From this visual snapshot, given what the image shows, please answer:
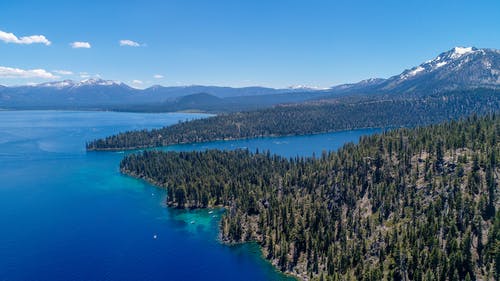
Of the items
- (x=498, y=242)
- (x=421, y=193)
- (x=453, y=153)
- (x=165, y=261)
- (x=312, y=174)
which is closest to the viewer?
(x=498, y=242)

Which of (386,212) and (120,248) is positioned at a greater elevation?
(386,212)

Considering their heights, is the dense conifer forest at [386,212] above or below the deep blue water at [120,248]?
above

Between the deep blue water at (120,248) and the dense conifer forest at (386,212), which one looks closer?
the dense conifer forest at (386,212)

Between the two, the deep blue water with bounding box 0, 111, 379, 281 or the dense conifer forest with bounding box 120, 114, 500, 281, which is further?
the deep blue water with bounding box 0, 111, 379, 281

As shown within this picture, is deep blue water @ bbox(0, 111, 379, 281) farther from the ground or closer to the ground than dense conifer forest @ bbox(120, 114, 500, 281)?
closer to the ground

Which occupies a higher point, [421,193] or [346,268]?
[421,193]

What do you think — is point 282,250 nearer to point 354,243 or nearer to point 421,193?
point 354,243

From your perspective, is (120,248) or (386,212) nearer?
(386,212)

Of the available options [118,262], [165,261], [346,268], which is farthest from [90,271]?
[346,268]
